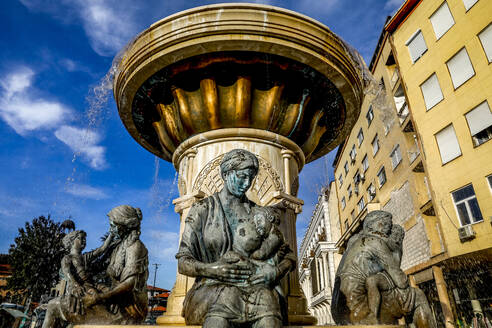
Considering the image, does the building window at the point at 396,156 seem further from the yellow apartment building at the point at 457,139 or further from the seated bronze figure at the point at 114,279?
the seated bronze figure at the point at 114,279

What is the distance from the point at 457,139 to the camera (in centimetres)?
1362

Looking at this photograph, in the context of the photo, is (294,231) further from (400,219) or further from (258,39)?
(400,219)

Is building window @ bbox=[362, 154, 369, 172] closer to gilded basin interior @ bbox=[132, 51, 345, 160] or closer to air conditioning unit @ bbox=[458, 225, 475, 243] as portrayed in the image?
air conditioning unit @ bbox=[458, 225, 475, 243]

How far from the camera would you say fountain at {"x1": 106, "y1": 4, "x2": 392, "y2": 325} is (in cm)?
320

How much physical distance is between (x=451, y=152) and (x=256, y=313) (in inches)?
602

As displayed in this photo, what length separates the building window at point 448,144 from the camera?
1379 centimetres

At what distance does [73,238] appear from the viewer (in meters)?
3.43

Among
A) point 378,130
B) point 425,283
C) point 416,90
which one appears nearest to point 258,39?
point 416,90

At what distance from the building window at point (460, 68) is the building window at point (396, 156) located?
5.38m

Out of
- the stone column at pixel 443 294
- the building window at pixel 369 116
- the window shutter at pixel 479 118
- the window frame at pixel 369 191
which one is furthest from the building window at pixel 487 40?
the window frame at pixel 369 191

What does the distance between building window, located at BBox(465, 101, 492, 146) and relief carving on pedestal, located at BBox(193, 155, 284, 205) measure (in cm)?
1252

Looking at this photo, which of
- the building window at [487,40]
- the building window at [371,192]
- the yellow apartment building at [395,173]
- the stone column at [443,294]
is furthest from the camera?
the building window at [371,192]

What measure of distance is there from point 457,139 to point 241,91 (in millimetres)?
13433

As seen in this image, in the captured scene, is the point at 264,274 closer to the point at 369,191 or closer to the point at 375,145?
the point at 375,145
